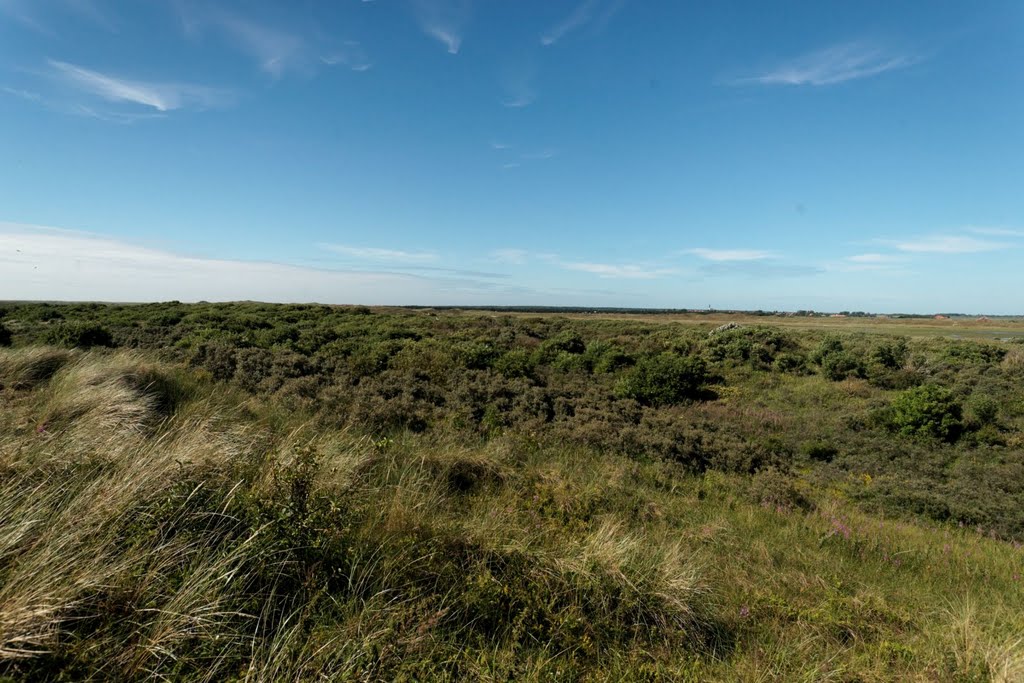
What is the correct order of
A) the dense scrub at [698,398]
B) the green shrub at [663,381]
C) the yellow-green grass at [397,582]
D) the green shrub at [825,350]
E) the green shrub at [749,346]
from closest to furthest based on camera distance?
the yellow-green grass at [397,582] < the dense scrub at [698,398] < the green shrub at [663,381] < the green shrub at [825,350] < the green shrub at [749,346]

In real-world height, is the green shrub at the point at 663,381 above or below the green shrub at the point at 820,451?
above

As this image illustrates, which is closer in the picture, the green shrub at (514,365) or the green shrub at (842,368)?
the green shrub at (514,365)

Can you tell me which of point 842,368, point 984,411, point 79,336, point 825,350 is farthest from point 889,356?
point 79,336

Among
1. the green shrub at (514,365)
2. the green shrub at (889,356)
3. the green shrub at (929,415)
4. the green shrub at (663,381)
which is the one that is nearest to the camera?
the green shrub at (929,415)

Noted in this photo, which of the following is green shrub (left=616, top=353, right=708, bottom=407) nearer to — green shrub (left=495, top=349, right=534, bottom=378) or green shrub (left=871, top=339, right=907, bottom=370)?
green shrub (left=495, top=349, right=534, bottom=378)

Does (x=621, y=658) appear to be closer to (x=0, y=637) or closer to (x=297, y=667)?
(x=297, y=667)

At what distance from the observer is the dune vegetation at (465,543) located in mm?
2461

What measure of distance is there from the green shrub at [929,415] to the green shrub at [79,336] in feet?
88.0

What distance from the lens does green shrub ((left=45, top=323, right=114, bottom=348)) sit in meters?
15.9

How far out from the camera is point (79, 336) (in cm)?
1670

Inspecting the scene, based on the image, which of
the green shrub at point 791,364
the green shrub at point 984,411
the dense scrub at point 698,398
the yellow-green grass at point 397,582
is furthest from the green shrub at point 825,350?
the yellow-green grass at point 397,582

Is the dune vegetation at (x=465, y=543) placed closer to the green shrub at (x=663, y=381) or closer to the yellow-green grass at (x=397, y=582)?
the yellow-green grass at (x=397, y=582)

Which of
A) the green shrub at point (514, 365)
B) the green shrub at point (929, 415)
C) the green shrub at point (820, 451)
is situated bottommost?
the green shrub at point (820, 451)

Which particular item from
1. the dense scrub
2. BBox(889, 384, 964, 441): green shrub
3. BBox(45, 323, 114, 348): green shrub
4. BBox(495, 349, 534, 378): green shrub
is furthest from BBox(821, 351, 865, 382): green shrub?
BBox(45, 323, 114, 348): green shrub
